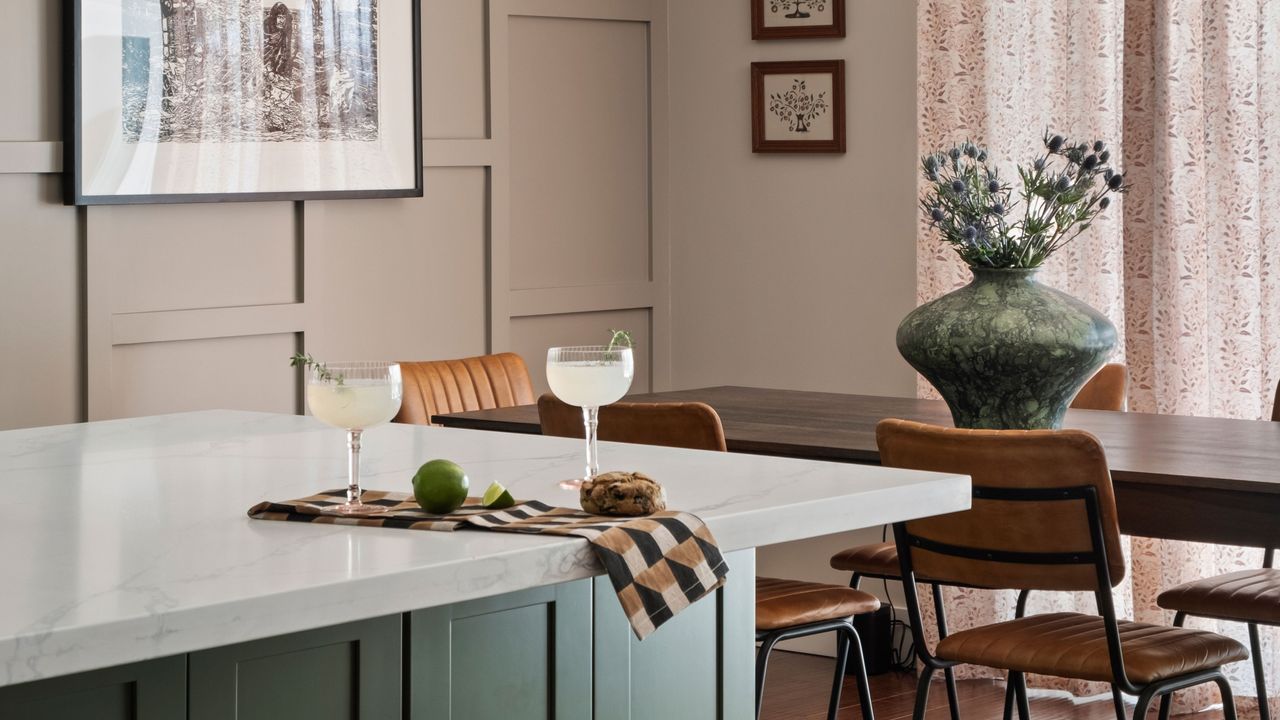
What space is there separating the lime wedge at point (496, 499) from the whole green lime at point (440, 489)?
4cm

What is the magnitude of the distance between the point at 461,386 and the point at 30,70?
1.20 meters

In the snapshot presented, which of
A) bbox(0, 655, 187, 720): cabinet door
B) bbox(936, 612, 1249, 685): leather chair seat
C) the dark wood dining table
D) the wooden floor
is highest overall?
the dark wood dining table

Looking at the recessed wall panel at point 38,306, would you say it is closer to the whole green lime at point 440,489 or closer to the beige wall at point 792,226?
the beige wall at point 792,226

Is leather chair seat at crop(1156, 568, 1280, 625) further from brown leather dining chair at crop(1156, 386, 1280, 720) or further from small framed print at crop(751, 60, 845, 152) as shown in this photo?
small framed print at crop(751, 60, 845, 152)

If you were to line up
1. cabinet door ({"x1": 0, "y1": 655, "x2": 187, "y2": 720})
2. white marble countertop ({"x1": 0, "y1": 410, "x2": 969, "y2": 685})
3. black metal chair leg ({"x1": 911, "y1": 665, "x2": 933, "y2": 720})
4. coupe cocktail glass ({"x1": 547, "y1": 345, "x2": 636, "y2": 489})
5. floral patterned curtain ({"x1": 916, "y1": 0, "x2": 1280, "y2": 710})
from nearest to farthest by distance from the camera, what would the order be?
white marble countertop ({"x1": 0, "y1": 410, "x2": 969, "y2": 685}) < cabinet door ({"x1": 0, "y1": 655, "x2": 187, "y2": 720}) < coupe cocktail glass ({"x1": 547, "y1": 345, "x2": 636, "y2": 489}) < black metal chair leg ({"x1": 911, "y1": 665, "x2": 933, "y2": 720}) < floral patterned curtain ({"x1": 916, "y1": 0, "x2": 1280, "y2": 710})

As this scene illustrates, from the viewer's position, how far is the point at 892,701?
4.34 meters

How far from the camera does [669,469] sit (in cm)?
193

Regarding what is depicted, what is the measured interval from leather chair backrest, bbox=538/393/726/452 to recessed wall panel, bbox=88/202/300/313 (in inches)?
52.9

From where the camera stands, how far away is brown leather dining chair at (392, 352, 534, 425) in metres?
3.84

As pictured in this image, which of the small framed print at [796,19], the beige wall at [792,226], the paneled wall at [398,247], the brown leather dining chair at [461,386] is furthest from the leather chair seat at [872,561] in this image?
the small framed print at [796,19]

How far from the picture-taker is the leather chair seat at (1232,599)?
10.2 ft

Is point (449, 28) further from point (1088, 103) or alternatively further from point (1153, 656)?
point (1153, 656)

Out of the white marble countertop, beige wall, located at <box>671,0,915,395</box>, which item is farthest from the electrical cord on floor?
the white marble countertop

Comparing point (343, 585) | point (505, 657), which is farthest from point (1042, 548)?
point (343, 585)
